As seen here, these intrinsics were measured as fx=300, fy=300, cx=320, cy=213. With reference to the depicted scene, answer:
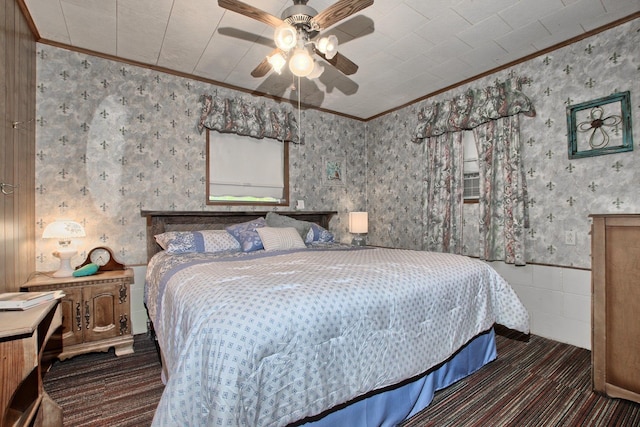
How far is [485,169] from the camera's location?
10.6ft

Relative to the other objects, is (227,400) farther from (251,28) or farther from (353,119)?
(353,119)

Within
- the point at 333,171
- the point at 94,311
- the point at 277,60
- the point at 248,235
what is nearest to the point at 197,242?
the point at 248,235

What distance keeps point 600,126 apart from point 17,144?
4547 millimetres

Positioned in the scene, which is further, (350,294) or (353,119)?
(353,119)

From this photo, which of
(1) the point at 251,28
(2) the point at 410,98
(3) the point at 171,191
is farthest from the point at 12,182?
(2) the point at 410,98

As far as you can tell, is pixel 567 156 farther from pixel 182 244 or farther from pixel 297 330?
pixel 182 244

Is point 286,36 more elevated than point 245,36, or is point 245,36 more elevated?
point 245,36

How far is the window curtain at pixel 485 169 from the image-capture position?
9.74ft

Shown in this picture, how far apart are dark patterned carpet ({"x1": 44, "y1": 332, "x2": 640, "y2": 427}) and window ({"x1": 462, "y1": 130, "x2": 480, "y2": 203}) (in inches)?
65.9

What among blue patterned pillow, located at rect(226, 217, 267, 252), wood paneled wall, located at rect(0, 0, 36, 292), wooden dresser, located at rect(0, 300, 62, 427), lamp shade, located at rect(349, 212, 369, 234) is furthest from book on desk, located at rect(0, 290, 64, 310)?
lamp shade, located at rect(349, 212, 369, 234)

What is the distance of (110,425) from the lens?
1.65m

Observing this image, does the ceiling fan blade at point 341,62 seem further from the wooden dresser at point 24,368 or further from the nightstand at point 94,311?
the nightstand at point 94,311

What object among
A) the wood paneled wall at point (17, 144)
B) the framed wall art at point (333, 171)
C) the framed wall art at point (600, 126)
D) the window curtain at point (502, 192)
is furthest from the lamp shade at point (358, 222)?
the wood paneled wall at point (17, 144)

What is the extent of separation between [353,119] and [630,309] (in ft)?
12.5
